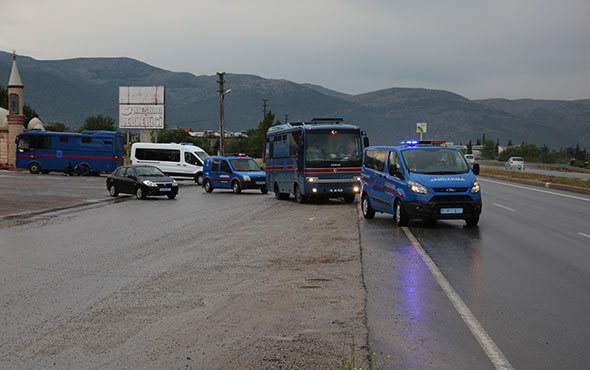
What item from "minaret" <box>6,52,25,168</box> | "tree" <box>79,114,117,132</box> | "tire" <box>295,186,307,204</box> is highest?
"tree" <box>79,114,117,132</box>

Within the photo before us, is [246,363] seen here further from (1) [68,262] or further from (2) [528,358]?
(1) [68,262]

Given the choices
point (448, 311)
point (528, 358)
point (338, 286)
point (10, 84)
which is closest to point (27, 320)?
point (338, 286)

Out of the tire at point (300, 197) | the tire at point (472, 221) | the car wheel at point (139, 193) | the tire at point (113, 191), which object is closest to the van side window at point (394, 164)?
the tire at point (472, 221)

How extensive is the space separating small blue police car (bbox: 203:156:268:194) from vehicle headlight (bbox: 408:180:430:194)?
17.2m

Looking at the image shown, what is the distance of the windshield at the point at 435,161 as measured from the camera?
48.5 ft

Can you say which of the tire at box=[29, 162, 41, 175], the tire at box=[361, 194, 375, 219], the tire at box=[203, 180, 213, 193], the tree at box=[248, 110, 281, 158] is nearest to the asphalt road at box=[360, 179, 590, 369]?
the tire at box=[361, 194, 375, 219]

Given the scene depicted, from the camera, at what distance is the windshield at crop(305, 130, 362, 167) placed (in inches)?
918

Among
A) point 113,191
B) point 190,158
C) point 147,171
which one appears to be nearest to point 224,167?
point 147,171

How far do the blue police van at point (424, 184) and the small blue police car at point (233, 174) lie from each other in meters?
15.1

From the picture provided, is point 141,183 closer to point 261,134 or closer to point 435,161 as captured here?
point 435,161

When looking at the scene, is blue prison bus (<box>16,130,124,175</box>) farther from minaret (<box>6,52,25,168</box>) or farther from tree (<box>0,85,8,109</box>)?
tree (<box>0,85,8,109</box>)

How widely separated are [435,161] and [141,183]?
615 inches

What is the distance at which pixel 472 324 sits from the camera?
6.05 metres

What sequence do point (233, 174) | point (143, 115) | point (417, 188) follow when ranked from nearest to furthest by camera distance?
point (417, 188) < point (233, 174) < point (143, 115)
